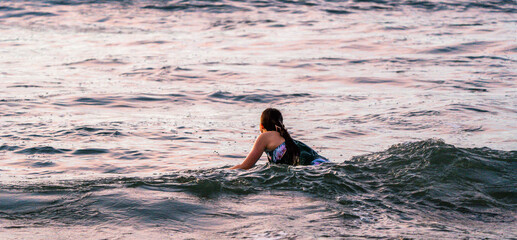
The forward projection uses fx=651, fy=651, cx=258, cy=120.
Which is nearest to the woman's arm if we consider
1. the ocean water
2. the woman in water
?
the woman in water

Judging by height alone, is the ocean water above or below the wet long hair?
below

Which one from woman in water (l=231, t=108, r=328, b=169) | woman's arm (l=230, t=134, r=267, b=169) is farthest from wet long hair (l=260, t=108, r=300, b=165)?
woman's arm (l=230, t=134, r=267, b=169)

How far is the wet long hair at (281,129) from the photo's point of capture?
898cm

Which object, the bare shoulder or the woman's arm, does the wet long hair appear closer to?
the bare shoulder

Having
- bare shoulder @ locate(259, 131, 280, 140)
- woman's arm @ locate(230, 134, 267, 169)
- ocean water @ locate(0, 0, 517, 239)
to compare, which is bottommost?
ocean water @ locate(0, 0, 517, 239)

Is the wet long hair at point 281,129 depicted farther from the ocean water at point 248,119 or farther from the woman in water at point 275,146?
the ocean water at point 248,119

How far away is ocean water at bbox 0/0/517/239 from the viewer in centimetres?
716

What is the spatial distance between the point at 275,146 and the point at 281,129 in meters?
0.25

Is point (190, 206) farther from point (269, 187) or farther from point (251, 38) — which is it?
point (251, 38)

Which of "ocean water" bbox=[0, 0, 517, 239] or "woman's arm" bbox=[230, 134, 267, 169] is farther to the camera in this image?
"woman's arm" bbox=[230, 134, 267, 169]

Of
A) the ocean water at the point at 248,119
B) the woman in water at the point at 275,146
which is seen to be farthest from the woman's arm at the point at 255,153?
the ocean water at the point at 248,119

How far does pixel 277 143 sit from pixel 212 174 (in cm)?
100

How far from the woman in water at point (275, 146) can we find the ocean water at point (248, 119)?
0.22 m

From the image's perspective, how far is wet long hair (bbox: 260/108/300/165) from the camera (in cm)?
898
